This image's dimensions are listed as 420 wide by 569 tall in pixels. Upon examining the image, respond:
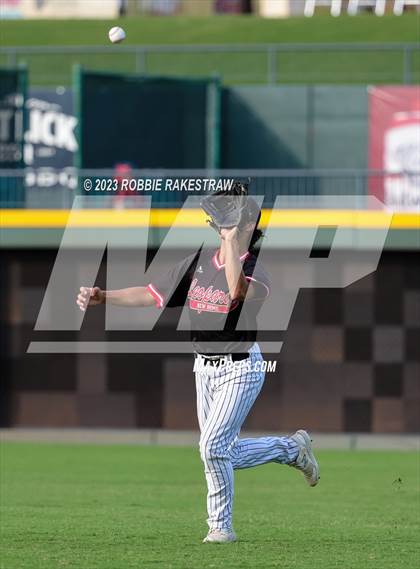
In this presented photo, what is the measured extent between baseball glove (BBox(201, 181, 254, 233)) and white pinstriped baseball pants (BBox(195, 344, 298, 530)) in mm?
801

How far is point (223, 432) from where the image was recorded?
8.24 metres

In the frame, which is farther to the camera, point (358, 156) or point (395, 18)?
point (395, 18)

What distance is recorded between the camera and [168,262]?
63.4 ft

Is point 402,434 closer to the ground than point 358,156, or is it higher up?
closer to the ground

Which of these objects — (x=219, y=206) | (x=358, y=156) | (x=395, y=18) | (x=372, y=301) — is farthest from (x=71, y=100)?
(x=219, y=206)

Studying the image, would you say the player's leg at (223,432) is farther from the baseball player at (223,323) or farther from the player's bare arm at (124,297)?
the player's bare arm at (124,297)

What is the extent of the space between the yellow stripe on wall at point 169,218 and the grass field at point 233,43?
6.93 metres

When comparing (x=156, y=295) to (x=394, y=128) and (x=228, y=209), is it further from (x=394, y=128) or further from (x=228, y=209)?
(x=394, y=128)

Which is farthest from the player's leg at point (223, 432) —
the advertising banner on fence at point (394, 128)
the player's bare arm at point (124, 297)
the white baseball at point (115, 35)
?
the advertising banner on fence at point (394, 128)

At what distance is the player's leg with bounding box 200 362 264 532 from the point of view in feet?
27.0

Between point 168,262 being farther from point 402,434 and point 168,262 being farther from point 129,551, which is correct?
point 129,551

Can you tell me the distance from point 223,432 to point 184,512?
108 inches

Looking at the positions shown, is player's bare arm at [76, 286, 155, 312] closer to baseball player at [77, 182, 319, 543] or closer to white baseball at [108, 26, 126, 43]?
baseball player at [77, 182, 319, 543]

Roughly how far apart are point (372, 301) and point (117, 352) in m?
3.64
